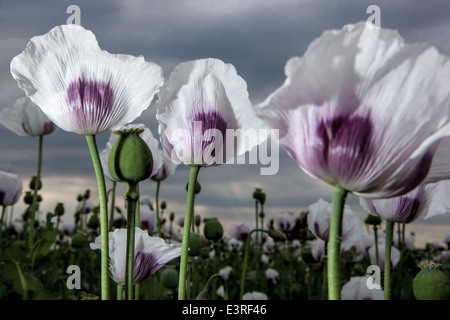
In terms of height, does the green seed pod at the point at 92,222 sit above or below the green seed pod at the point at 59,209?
below

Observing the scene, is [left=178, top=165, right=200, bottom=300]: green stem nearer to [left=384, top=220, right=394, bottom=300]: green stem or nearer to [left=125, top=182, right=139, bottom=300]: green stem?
[left=125, top=182, right=139, bottom=300]: green stem

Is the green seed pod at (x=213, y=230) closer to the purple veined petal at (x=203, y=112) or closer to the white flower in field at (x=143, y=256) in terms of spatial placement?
the white flower in field at (x=143, y=256)

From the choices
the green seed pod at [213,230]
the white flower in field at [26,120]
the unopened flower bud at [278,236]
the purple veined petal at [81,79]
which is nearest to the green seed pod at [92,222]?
the white flower in field at [26,120]

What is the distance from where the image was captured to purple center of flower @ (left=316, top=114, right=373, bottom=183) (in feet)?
1.68

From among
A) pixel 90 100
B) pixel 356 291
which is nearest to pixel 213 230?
pixel 356 291

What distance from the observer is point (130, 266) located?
78cm

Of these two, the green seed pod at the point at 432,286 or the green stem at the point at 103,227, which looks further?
the green seed pod at the point at 432,286

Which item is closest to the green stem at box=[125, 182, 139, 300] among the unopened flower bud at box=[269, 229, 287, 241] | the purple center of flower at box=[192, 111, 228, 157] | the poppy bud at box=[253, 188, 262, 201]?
the purple center of flower at box=[192, 111, 228, 157]

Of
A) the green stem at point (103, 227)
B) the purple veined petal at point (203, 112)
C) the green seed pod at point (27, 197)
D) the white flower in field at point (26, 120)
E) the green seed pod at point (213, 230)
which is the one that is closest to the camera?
the green stem at point (103, 227)

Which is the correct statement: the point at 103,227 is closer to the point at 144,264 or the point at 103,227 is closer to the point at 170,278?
the point at 144,264

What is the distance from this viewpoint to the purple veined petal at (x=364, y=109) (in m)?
0.48
